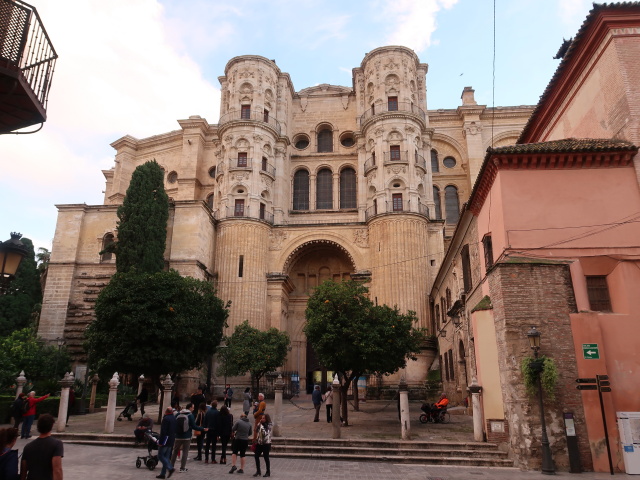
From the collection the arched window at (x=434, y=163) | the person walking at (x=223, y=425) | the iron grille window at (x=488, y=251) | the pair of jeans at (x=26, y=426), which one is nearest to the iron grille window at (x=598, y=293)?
the iron grille window at (x=488, y=251)

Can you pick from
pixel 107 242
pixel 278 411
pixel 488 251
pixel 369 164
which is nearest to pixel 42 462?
pixel 278 411

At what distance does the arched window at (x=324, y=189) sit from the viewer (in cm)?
3753

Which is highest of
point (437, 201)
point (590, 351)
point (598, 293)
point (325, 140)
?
point (325, 140)

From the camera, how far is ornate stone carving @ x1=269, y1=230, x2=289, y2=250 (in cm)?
3328

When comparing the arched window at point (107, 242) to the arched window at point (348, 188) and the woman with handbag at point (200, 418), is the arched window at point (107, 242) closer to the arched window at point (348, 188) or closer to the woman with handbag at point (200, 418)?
the arched window at point (348, 188)

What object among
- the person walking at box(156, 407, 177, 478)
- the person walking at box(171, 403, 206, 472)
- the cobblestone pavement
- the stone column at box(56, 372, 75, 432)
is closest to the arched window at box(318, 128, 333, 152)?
the stone column at box(56, 372, 75, 432)

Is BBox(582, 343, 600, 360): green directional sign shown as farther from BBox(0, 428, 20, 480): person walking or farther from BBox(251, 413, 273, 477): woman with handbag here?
BBox(0, 428, 20, 480): person walking

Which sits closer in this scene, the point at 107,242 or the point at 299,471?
the point at 299,471

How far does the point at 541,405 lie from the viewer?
10375mm

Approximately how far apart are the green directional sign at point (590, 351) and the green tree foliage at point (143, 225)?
861 inches

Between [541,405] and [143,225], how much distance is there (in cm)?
2304

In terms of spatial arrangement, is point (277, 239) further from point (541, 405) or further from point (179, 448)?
point (541, 405)

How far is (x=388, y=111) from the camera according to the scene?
115 ft

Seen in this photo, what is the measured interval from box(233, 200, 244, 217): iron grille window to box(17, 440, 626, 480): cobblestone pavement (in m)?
21.9
